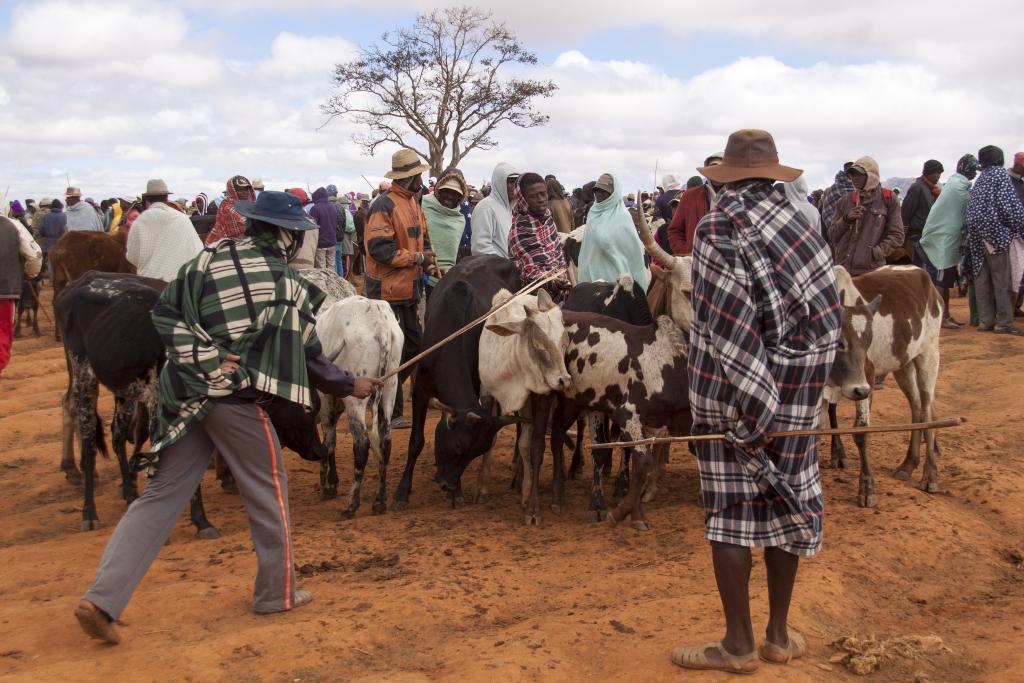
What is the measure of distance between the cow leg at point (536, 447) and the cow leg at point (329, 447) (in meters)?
1.58

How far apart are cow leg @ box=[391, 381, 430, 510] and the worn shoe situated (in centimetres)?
266

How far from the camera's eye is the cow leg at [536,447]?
6.43m

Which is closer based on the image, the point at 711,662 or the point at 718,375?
the point at 718,375

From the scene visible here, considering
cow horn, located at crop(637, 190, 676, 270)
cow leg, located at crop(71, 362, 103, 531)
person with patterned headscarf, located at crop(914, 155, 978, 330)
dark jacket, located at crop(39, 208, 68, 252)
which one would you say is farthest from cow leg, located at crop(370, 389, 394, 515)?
dark jacket, located at crop(39, 208, 68, 252)

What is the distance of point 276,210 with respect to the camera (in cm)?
463

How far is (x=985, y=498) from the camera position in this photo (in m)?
6.73

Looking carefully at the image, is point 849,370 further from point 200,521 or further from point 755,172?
point 200,521

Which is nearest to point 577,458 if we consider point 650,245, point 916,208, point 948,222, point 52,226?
point 650,245

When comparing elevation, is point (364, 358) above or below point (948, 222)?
below

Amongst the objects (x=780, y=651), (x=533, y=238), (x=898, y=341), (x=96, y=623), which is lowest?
(x=780, y=651)

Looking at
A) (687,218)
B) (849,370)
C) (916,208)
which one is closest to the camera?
(849,370)

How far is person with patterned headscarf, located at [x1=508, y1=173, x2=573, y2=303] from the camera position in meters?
7.82

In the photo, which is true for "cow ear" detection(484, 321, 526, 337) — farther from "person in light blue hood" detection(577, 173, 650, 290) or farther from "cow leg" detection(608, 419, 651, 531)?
"person in light blue hood" detection(577, 173, 650, 290)

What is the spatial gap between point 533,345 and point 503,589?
169 cm
